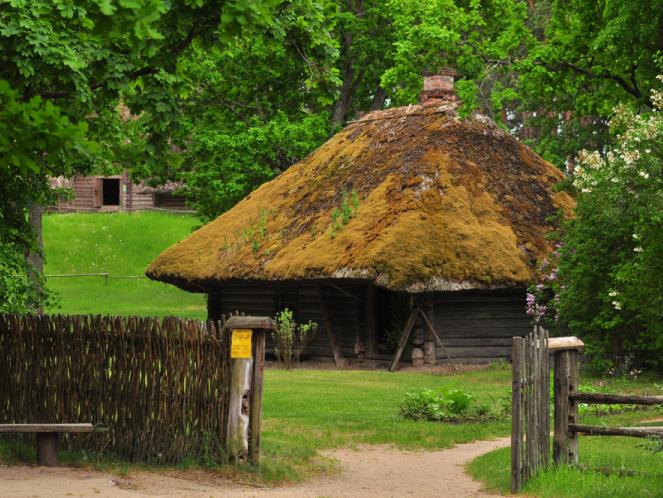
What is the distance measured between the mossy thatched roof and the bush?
22.8 feet

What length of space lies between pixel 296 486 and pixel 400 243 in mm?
12909

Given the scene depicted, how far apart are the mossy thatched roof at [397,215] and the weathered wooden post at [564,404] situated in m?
12.1

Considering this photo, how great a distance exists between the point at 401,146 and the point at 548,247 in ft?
14.5

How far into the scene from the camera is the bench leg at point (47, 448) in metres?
11.4

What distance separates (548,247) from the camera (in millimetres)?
25781

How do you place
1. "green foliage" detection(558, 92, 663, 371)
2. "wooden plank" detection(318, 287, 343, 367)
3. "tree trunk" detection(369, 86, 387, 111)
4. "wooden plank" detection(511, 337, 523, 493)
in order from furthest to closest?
"tree trunk" detection(369, 86, 387, 111) → "wooden plank" detection(318, 287, 343, 367) → "green foliage" detection(558, 92, 663, 371) → "wooden plank" detection(511, 337, 523, 493)

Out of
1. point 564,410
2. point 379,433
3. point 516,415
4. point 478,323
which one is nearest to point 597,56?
point 478,323

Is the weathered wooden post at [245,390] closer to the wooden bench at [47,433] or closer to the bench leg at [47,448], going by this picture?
the wooden bench at [47,433]

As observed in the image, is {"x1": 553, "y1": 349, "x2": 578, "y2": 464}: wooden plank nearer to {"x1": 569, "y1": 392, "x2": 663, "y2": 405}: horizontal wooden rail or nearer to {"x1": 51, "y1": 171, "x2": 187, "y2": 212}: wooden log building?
{"x1": 569, "y1": 392, "x2": 663, "y2": 405}: horizontal wooden rail

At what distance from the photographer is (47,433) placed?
11367 millimetres

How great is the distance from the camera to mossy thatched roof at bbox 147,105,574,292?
2420 cm

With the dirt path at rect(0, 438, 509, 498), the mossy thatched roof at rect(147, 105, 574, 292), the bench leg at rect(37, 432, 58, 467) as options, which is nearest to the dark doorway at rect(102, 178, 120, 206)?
the mossy thatched roof at rect(147, 105, 574, 292)

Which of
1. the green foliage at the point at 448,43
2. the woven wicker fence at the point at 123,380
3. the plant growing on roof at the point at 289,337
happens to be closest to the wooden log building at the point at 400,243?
the plant growing on roof at the point at 289,337

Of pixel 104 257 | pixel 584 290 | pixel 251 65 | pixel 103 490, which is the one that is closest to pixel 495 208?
pixel 584 290
